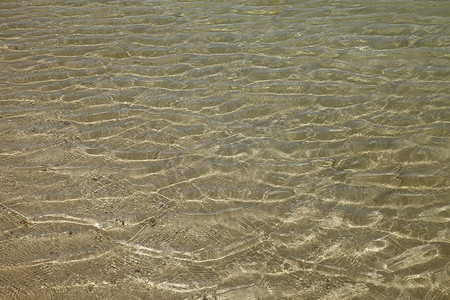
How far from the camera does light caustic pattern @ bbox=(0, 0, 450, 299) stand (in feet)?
10.6

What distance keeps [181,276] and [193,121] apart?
6.42 ft

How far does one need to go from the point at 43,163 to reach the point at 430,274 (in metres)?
3.32

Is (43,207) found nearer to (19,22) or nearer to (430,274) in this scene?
(430,274)

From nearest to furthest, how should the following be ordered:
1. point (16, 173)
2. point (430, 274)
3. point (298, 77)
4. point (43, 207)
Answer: point (430, 274)
point (43, 207)
point (16, 173)
point (298, 77)

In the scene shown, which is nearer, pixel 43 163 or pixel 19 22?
pixel 43 163

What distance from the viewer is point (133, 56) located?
6.11 m

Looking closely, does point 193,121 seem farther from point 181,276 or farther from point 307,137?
point 181,276

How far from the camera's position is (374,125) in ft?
14.9

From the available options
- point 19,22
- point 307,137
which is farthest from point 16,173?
point 19,22

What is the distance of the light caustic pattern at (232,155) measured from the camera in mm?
3244

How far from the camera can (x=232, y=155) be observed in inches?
170

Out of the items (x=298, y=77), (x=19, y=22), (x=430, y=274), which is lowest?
(x=430, y=274)

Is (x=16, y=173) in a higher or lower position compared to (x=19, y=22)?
lower

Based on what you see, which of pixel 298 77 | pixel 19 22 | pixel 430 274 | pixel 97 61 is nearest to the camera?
pixel 430 274
